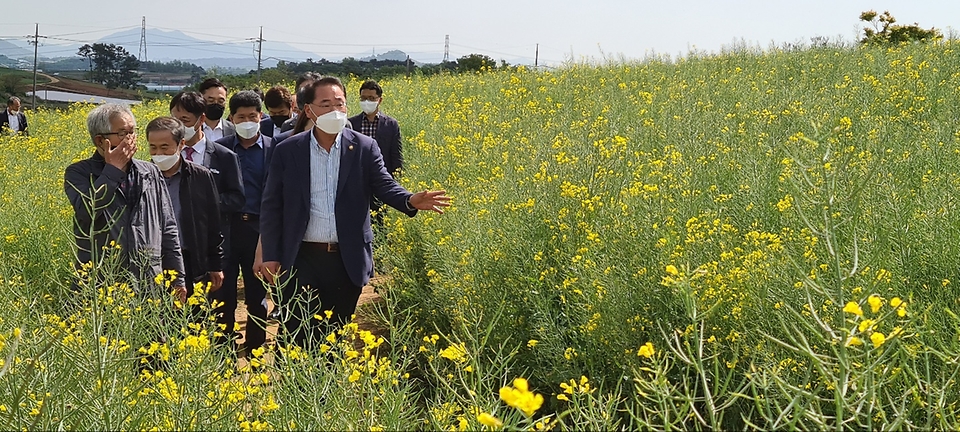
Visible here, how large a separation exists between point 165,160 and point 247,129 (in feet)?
3.54

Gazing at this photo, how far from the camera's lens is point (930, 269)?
3.11 meters

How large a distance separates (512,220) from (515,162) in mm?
1551

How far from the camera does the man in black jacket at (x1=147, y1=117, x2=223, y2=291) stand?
3617mm

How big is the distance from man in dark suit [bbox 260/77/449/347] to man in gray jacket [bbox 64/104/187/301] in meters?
0.47

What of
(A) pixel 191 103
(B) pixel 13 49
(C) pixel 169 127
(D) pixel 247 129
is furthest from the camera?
(B) pixel 13 49

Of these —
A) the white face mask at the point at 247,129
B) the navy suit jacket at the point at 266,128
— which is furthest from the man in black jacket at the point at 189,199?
the navy suit jacket at the point at 266,128

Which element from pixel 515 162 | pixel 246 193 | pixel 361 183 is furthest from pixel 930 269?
pixel 246 193

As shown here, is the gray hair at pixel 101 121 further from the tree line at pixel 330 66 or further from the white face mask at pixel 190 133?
the tree line at pixel 330 66

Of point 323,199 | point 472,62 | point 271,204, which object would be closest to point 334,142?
point 323,199

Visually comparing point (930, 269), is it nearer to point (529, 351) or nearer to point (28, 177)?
point (529, 351)

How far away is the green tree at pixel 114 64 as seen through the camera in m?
29.9

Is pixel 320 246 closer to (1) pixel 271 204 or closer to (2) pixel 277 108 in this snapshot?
(1) pixel 271 204

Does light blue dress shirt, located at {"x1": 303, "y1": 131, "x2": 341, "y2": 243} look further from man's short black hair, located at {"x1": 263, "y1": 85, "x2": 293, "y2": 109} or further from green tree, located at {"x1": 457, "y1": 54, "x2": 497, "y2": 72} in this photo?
green tree, located at {"x1": 457, "y1": 54, "x2": 497, "y2": 72}

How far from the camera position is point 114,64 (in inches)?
1195
